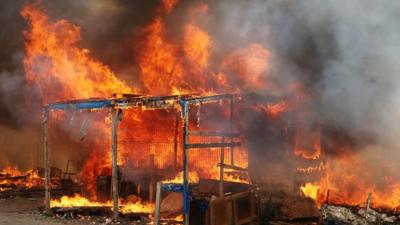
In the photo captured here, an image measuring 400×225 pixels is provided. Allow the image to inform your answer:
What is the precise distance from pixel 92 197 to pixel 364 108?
1151cm

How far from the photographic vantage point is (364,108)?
14930mm

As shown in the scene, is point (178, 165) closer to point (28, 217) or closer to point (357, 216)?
point (28, 217)

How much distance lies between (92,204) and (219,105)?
6.41 metres

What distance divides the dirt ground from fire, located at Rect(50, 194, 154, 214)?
818 mm

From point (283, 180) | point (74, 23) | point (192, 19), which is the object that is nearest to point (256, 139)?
point (283, 180)

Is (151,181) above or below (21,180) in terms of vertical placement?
above

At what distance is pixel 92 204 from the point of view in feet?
59.8

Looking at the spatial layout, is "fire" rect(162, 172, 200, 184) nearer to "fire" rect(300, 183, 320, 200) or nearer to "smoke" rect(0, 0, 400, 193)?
"smoke" rect(0, 0, 400, 193)

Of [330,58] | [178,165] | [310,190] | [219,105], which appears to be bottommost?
[310,190]

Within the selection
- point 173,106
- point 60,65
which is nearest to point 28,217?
point 173,106

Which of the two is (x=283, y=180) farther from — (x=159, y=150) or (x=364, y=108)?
(x=159, y=150)

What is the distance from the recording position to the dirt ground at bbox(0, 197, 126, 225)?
15375 millimetres

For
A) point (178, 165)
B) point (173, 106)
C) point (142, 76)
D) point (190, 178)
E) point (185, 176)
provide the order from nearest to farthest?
point (185, 176), point (173, 106), point (190, 178), point (178, 165), point (142, 76)

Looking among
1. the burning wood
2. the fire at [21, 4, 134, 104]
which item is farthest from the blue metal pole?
the fire at [21, 4, 134, 104]
